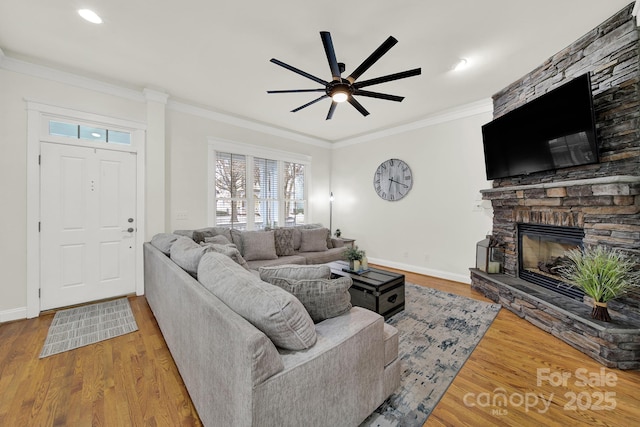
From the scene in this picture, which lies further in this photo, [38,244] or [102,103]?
[102,103]

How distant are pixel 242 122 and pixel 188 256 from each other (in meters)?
3.22

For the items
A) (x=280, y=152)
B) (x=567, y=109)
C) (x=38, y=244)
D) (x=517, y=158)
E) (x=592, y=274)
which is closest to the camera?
(x=592, y=274)

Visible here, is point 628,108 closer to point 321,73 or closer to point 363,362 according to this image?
point 321,73

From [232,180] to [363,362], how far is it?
12.7ft

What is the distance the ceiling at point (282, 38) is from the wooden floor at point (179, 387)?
2826mm

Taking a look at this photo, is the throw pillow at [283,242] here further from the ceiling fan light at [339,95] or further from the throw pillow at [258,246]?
the ceiling fan light at [339,95]

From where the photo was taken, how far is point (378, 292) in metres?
2.64

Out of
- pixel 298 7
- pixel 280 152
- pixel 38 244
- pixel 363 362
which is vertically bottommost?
pixel 363 362

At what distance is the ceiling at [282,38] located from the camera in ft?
6.68

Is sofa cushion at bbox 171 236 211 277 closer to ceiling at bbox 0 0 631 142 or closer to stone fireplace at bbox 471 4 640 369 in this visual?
ceiling at bbox 0 0 631 142

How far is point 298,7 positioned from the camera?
2.02m

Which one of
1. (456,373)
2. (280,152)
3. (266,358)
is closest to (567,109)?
(456,373)

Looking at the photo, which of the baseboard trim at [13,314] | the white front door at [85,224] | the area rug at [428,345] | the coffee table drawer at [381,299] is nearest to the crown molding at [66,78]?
the white front door at [85,224]

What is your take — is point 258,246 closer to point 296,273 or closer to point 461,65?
point 296,273
